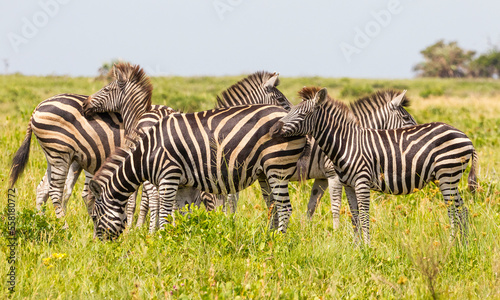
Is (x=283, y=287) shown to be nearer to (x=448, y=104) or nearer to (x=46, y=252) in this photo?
(x=46, y=252)

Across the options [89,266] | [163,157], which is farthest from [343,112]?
[89,266]

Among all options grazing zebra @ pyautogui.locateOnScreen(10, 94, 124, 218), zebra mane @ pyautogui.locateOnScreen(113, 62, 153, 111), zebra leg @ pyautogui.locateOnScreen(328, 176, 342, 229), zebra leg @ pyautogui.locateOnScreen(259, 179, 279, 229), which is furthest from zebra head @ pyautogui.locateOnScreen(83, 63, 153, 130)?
zebra leg @ pyautogui.locateOnScreen(328, 176, 342, 229)

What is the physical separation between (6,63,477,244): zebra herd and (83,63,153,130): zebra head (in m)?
0.03

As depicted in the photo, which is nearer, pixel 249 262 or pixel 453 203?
pixel 249 262

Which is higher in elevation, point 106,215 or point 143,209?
point 106,215

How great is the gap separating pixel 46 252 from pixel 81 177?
4.90m

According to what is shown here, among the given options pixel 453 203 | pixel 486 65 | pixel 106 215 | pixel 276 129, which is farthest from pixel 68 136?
pixel 486 65

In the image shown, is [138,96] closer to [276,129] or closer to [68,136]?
[68,136]

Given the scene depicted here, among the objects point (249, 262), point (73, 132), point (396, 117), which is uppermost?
point (396, 117)

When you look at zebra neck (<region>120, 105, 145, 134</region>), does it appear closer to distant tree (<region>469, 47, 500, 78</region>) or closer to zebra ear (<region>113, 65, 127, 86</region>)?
zebra ear (<region>113, 65, 127, 86</region>)

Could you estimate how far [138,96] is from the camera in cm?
702

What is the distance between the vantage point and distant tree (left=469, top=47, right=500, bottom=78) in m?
56.7

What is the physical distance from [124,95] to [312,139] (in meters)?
2.78

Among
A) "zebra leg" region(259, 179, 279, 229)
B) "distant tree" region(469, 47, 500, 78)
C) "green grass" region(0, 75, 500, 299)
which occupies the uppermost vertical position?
"distant tree" region(469, 47, 500, 78)
